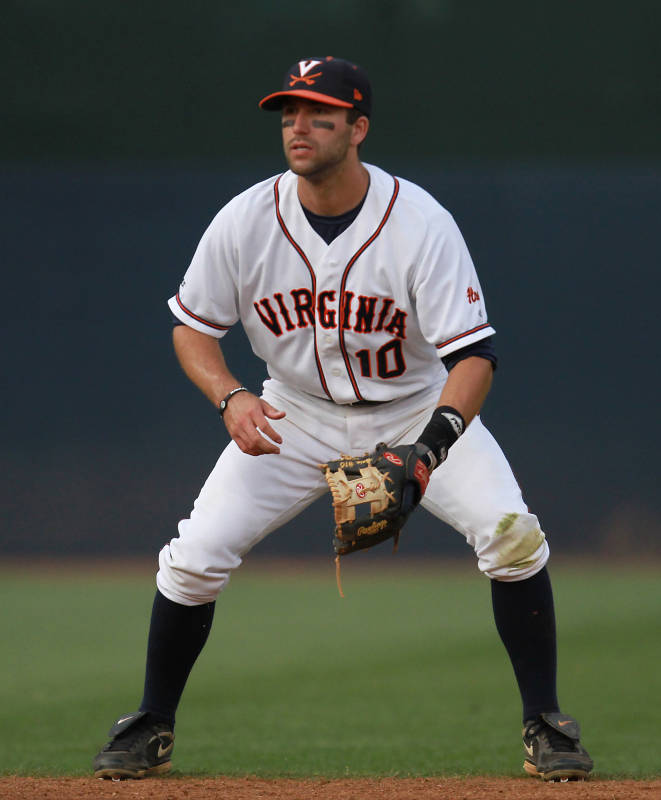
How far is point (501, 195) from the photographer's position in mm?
8945

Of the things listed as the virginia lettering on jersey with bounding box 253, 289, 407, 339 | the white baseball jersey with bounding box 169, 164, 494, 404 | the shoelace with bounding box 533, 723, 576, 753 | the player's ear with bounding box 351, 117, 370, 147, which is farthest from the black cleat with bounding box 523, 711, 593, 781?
the player's ear with bounding box 351, 117, 370, 147

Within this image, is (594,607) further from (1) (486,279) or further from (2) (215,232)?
(2) (215,232)

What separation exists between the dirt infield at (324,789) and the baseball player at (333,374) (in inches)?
5.7

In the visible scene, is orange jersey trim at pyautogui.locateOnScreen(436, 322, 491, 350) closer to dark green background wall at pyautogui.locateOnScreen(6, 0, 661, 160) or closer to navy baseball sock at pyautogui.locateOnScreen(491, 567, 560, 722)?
navy baseball sock at pyautogui.locateOnScreen(491, 567, 560, 722)

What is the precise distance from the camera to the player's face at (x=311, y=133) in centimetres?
287

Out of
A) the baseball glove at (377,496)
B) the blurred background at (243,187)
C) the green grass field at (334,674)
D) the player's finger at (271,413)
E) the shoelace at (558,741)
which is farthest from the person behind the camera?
A: the blurred background at (243,187)

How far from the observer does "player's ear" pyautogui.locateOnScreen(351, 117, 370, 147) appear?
2.96m

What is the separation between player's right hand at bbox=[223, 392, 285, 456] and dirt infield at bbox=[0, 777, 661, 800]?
0.78 meters

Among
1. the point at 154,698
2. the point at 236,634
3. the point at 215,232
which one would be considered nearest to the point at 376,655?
the point at 236,634

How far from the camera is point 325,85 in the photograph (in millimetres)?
2850

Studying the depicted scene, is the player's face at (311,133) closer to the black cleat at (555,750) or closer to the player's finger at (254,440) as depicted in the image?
the player's finger at (254,440)

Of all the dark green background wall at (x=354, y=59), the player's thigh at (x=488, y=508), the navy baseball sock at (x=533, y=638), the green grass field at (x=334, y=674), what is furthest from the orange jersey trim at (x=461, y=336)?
the dark green background wall at (x=354, y=59)

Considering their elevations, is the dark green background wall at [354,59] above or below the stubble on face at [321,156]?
above

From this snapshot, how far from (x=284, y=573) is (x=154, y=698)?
203 inches
